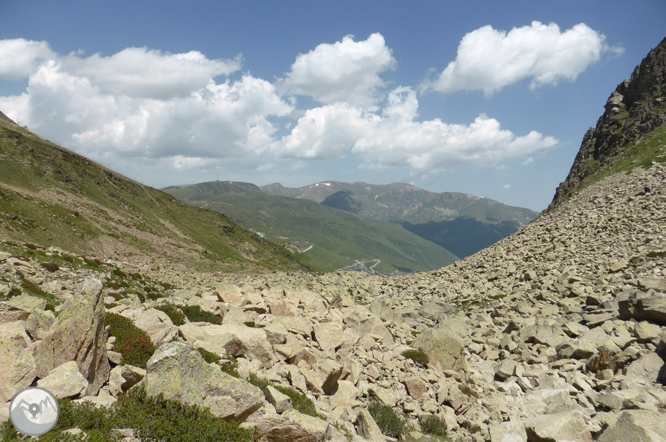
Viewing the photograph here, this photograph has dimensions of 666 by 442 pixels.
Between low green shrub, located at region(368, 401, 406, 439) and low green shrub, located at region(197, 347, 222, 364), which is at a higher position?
low green shrub, located at region(197, 347, 222, 364)

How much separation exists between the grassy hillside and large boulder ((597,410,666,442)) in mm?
105188

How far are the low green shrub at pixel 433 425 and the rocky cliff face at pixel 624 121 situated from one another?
74.2m

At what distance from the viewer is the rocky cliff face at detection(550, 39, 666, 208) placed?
75.8 m

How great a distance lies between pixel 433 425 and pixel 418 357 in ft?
17.3

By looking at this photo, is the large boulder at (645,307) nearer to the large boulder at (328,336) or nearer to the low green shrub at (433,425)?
the low green shrub at (433,425)

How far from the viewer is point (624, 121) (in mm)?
85000

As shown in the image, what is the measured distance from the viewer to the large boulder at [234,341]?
15.6m

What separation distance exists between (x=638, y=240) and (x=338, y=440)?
139 ft

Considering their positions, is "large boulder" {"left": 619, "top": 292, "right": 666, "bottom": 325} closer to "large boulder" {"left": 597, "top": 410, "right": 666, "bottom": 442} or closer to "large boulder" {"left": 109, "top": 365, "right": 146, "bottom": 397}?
"large boulder" {"left": 597, "top": 410, "right": 666, "bottom": 442}

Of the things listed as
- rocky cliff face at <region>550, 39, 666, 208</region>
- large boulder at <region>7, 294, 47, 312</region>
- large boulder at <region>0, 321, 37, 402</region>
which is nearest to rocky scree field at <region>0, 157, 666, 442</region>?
large boulder at <region>0, 321, 37, 402</region>

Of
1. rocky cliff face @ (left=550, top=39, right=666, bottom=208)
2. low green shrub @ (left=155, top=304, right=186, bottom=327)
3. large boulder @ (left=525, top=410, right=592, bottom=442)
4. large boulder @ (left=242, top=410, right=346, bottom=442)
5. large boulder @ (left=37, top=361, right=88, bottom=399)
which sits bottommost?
large boulder @ (left=525, top=410, right=592, bottom=442)

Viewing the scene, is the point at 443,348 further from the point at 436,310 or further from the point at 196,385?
the point at 196,385

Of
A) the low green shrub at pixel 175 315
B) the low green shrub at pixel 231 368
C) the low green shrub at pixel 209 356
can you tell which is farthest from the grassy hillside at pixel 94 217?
the low green shrub at pixel 231 368

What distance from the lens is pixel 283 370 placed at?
1589 centimetres
